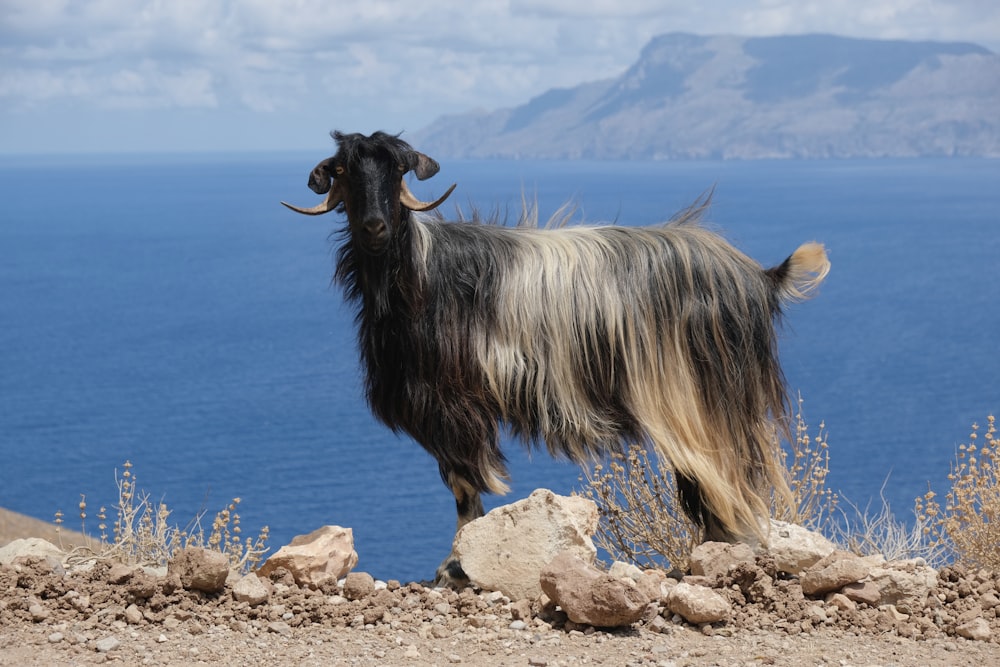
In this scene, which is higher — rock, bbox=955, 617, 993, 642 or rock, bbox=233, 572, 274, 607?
rock, bbox=955, 617, 993, 642

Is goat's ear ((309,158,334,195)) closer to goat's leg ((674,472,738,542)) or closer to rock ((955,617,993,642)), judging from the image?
goat's leg ((674,472,738,542))

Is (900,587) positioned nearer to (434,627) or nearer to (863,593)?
(863,593)

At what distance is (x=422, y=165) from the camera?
6.45 meters

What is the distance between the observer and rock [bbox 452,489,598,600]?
602cm

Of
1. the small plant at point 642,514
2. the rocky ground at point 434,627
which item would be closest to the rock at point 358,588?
the rocky ground at point 434,627

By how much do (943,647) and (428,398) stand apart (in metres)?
2.80

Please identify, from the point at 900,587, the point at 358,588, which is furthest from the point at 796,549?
the point at 358,588

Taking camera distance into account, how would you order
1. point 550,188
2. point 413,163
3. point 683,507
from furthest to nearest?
point 550,188 < point 683,507 < point 413,163

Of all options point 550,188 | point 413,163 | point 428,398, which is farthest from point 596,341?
point 550,188

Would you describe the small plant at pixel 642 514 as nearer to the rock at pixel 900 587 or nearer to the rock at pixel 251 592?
the rock at pixel 900 587

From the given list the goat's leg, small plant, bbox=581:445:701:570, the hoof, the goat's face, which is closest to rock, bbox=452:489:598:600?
the hoof

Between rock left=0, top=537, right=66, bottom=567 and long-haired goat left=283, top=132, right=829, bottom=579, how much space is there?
1.88 m

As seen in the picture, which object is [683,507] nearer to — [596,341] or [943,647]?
[596,341]

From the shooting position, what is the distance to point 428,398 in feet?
21.4
